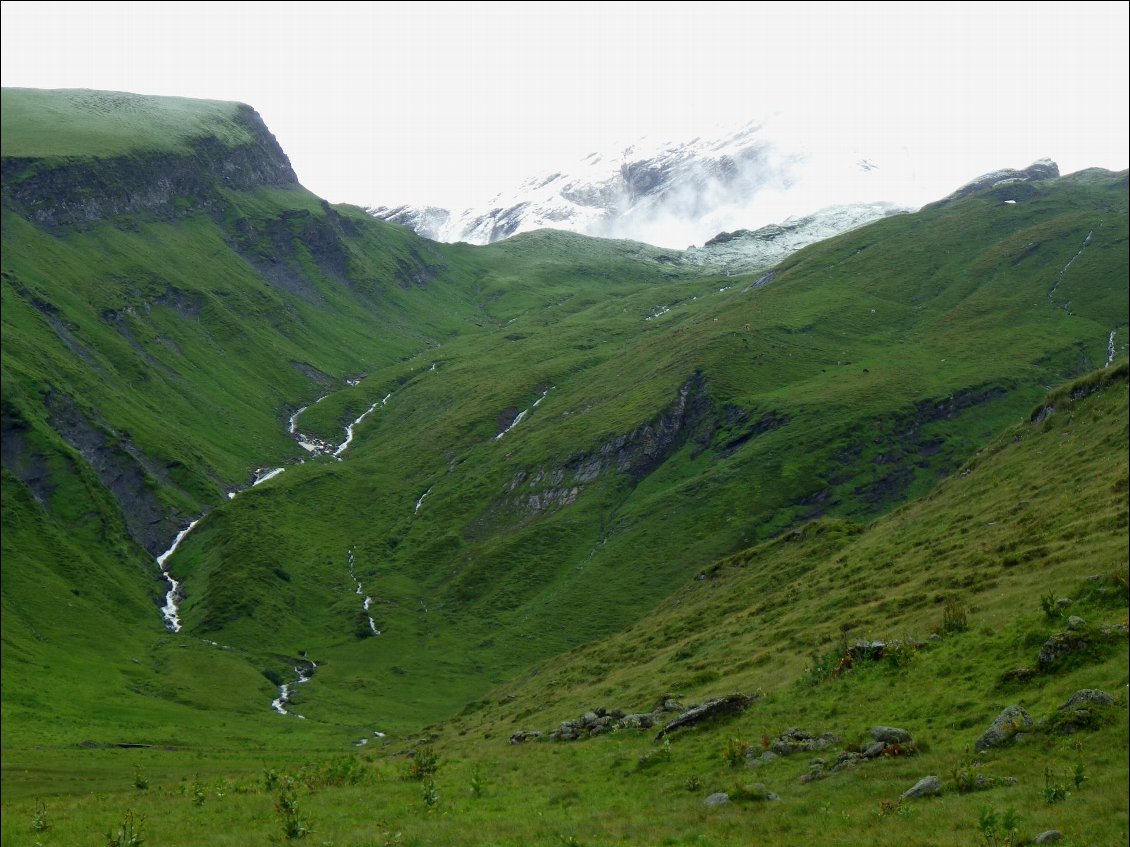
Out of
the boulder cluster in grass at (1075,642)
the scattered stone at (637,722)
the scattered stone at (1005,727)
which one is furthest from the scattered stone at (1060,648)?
the scattered stone at (637,722)

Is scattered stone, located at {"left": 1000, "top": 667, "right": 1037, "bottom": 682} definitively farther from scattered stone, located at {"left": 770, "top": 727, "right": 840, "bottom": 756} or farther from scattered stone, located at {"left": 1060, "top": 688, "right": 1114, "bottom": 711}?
scattered stone, located at {"left": 770, "top": 727, "right": 840, "bottom": 756}

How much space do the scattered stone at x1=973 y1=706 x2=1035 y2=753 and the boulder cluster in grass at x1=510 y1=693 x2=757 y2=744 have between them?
1502cm

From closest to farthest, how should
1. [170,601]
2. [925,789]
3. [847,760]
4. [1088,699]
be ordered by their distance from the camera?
[925,789], [1088,699], [847,760], [170,601]

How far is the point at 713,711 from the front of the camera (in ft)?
154

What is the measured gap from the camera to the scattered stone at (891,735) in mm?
35062

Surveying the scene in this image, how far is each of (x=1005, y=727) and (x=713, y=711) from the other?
1665 centimetres

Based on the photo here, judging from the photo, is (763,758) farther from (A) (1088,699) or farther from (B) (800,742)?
(A) (1088,699)

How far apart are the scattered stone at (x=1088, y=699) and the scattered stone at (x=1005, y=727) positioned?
4.07 ft

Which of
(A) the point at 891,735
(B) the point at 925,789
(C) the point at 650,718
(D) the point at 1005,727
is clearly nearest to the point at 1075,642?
(D) the point at 1005,727

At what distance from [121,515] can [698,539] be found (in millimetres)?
115188

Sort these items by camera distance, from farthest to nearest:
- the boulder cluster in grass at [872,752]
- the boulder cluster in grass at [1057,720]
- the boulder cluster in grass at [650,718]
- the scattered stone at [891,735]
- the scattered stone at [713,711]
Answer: the boulder cluster in grass at [650,718] < the scattered stone at [713,711] < the scattered stone at [891,735] < the boulder cluster in grass at [872,752] < the boulder cluster in grass at [1057,720]

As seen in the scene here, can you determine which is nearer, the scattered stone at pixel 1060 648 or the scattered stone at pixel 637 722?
the scattered stone at pixel 1060 648

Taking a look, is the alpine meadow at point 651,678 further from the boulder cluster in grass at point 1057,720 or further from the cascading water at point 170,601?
the cascading water at point 170,601

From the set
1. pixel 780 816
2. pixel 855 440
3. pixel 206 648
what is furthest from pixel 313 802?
pixel 855 440
